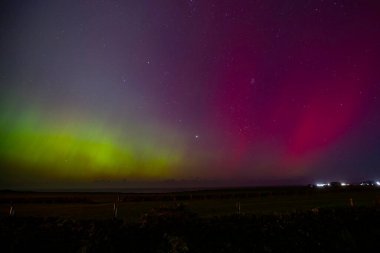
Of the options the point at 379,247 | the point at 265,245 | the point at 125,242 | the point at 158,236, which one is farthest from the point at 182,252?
the point at 379,247

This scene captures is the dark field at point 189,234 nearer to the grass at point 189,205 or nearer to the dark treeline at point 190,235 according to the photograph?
the dark treeline at point 190,235

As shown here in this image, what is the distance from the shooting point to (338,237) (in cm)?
2100

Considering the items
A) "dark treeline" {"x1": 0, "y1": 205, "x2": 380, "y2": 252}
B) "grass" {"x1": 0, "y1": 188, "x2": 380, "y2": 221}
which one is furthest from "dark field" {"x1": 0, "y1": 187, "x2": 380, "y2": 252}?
"grass" {"x1": 0, "y1": 188, "x2": 380, "y2": 221}

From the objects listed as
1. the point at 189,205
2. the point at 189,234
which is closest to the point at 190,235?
the point at 189,234

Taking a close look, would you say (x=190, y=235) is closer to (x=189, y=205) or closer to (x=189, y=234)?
(x=189, y=234)

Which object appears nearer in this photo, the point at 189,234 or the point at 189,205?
the point at 189,234

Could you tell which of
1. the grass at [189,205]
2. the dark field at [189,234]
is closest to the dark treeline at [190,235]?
the dark field at [189,234]

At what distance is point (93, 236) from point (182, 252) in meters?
4.78

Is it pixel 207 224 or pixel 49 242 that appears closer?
pixel 49 242

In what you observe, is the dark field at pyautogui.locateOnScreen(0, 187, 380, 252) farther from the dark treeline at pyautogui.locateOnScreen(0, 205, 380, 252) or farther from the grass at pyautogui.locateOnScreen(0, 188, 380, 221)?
the grass at pyautogui.locateOnScreen(0, 188, 380, 221)

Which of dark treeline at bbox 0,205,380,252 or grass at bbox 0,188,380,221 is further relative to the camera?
grass at bbox 0,188,380,221

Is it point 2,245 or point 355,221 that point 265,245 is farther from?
point 2,245

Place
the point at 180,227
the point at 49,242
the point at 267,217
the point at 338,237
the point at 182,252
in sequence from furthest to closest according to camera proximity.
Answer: the point at 267,217, the point at 338,237, the point at 180,227, the point at 49,242, the point at 182,252

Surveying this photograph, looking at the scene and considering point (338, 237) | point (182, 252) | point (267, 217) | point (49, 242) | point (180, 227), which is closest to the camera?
point (182, 252)
